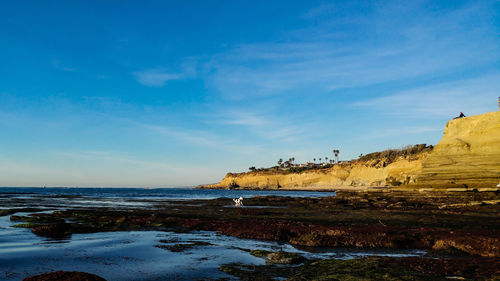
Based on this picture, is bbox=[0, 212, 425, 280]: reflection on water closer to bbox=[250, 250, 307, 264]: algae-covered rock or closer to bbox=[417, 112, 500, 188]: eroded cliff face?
bbox=[250, 250, 307, 264]: algae-covered rock

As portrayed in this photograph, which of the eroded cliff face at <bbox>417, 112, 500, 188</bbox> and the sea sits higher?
the eroded cliff face at <bbox>417, 112, 500, 188</bbox>

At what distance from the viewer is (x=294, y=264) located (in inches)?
502

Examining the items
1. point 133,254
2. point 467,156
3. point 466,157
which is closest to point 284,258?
point 133,254

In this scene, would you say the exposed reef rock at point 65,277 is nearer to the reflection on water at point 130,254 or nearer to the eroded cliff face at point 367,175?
the reflection on water at point 130,254

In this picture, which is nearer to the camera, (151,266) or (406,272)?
(406,272)

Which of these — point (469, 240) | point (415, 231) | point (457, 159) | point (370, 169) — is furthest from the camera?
point (370, 169)

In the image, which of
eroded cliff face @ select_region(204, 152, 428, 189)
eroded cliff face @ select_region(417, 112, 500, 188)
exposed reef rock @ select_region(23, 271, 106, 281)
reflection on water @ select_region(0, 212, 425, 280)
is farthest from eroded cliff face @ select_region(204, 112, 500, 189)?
exposed reef rock @ select_region(23, 271, 106, 281)

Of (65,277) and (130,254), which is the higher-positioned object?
(65,277)

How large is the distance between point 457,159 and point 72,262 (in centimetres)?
6613

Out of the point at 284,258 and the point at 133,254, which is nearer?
the point at 284,258

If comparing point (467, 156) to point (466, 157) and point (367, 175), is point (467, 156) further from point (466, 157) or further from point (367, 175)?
point (367, 175)

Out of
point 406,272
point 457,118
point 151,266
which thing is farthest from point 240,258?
point 457,118

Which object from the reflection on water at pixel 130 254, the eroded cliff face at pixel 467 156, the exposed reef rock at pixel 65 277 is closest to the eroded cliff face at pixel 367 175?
the eroded cliff face at pixel 467 156

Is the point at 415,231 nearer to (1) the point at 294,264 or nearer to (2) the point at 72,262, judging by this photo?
(1) the point at 294,264
